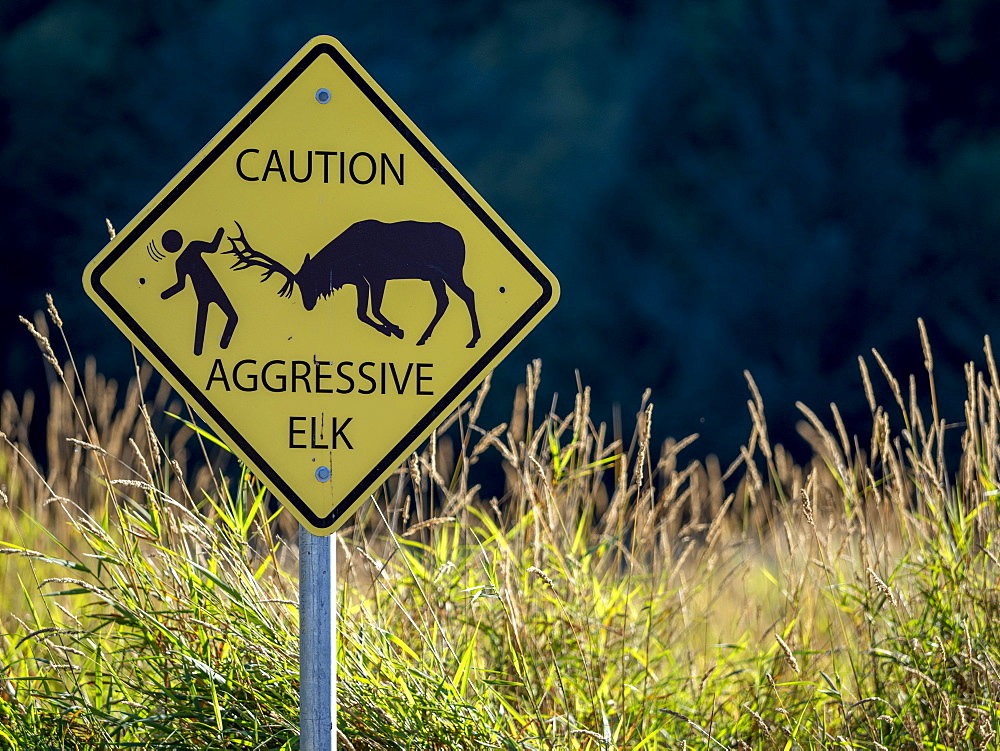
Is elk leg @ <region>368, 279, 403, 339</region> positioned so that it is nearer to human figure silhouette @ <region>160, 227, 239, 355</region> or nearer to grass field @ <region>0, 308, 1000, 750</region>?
human figure silhouette @ <region>160, 227, 239, 355</region>

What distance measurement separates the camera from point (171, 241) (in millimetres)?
1572

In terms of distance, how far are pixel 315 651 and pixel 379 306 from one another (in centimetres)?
54

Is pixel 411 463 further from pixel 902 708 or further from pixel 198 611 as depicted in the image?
pixel 902 708

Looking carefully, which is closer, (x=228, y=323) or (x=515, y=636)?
(x=228, y=323)

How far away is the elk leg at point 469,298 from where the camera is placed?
1610 mm

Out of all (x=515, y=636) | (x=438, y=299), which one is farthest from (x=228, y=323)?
(x=515, y=636)

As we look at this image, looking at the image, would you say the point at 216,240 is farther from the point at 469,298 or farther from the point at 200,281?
the point at 469,298

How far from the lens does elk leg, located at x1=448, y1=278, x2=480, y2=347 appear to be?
1.61 metres

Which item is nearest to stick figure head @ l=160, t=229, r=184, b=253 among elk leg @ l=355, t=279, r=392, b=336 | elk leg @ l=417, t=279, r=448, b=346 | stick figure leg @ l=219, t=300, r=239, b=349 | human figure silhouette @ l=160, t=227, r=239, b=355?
human figure silhouette @ l=160, t=227, r=239, b=355

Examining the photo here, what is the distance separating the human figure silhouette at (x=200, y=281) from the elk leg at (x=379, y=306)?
0.72ft

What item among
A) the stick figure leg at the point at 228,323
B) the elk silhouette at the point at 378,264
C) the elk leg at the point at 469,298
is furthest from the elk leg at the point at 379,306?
the stick figure leg at the point at 228,323

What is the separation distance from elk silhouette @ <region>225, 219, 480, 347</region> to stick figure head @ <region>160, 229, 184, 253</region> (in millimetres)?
85

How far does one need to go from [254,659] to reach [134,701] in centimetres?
27

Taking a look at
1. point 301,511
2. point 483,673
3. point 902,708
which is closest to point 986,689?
point 902,708
